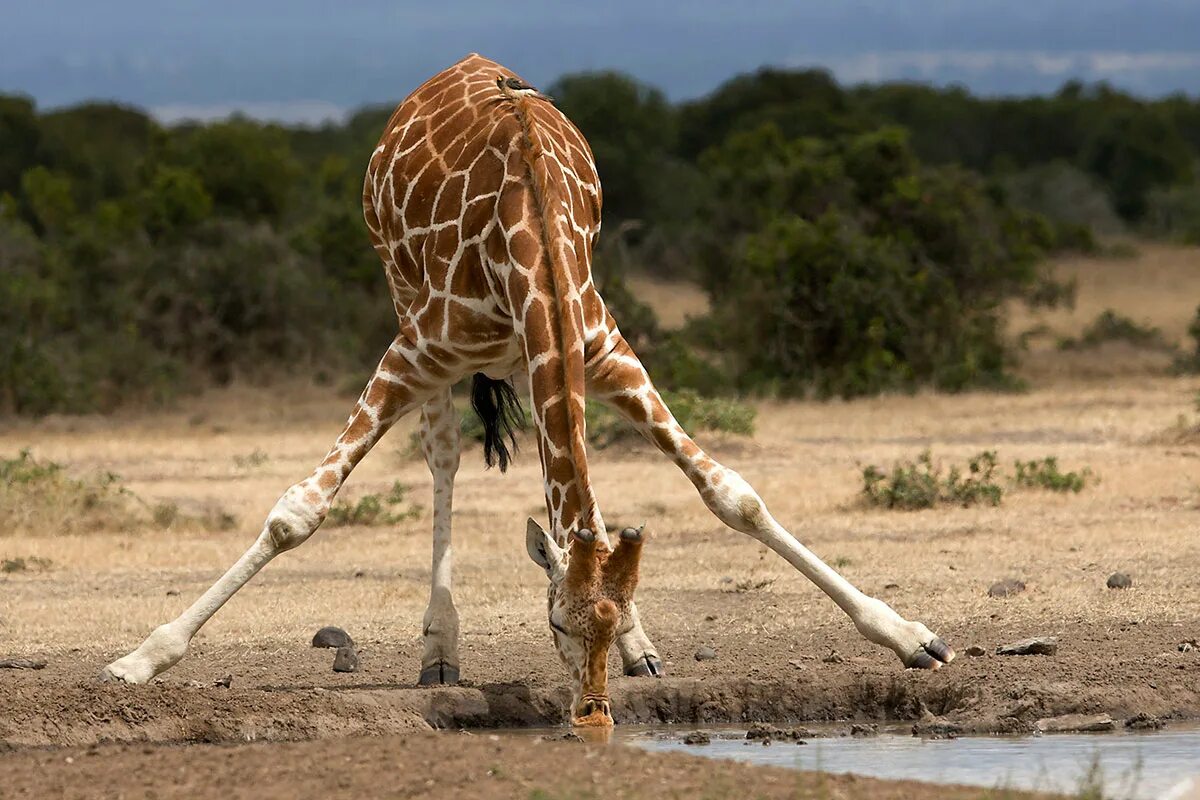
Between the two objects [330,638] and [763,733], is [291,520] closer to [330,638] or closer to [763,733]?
[330,638]

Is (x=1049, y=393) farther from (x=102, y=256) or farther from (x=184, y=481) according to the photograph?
(x=102, y=256)

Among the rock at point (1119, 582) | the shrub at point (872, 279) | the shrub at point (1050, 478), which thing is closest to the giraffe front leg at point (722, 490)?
the rock at point (1119, 582)

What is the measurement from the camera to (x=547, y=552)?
19.3 feet

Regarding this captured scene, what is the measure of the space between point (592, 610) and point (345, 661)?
199cm

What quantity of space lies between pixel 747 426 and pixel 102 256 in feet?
36.1

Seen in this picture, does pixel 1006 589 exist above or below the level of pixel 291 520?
below

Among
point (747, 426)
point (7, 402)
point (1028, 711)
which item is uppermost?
point (1028, 711)

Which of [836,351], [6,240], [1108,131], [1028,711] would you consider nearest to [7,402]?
[6,240]

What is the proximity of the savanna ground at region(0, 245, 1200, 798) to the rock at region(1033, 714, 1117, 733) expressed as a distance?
78mm

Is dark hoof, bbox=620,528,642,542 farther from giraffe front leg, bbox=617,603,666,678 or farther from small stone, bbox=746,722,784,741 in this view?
giraffe front leg, bbox=617,603,666,678

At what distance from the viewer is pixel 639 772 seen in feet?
15.6

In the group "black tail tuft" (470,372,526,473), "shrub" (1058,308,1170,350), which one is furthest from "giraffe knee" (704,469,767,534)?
"shrub" (1058,308,1170,350)

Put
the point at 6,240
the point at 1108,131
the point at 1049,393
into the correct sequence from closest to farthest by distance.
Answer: the point at 1049,393 < the point at 6,240 < the point at 1108,131

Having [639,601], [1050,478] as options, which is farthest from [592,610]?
[1050,478]
